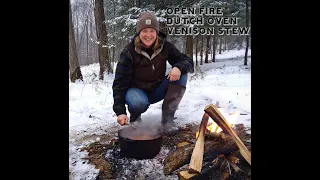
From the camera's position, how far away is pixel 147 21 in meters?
2.08

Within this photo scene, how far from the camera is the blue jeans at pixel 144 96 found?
2215mm

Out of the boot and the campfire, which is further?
the boot

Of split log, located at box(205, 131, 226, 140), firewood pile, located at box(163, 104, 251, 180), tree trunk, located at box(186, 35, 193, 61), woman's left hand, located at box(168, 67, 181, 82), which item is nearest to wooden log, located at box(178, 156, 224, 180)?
firewood pile, located at box(163, 104, 251, 180)

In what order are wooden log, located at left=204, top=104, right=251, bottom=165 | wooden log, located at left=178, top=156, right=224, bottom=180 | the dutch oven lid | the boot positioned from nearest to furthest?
wooden log, located at left=178, top=156, right=224, bottom=180, wooden log, located at left=204, top=104, right=251, bottom=165, the dutch oven lid, the boot

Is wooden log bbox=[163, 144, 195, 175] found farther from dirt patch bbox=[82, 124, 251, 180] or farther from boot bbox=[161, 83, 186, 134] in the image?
boot bbox=[161, 83, 186, 134]

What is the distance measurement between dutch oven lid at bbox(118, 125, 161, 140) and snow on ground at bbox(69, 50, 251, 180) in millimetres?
92

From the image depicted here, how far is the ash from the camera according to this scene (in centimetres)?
197

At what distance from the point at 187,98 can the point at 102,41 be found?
92 cm

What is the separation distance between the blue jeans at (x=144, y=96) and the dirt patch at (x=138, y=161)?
1.04 ft

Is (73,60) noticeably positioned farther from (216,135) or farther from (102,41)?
(216,135)

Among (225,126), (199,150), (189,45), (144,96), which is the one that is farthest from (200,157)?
(189,45)

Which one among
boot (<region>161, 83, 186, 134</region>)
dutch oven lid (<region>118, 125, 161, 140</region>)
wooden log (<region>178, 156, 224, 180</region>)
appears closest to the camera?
wooden log (<region>178, 156, 224, 180</region>)

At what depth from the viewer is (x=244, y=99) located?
7.16 ft
